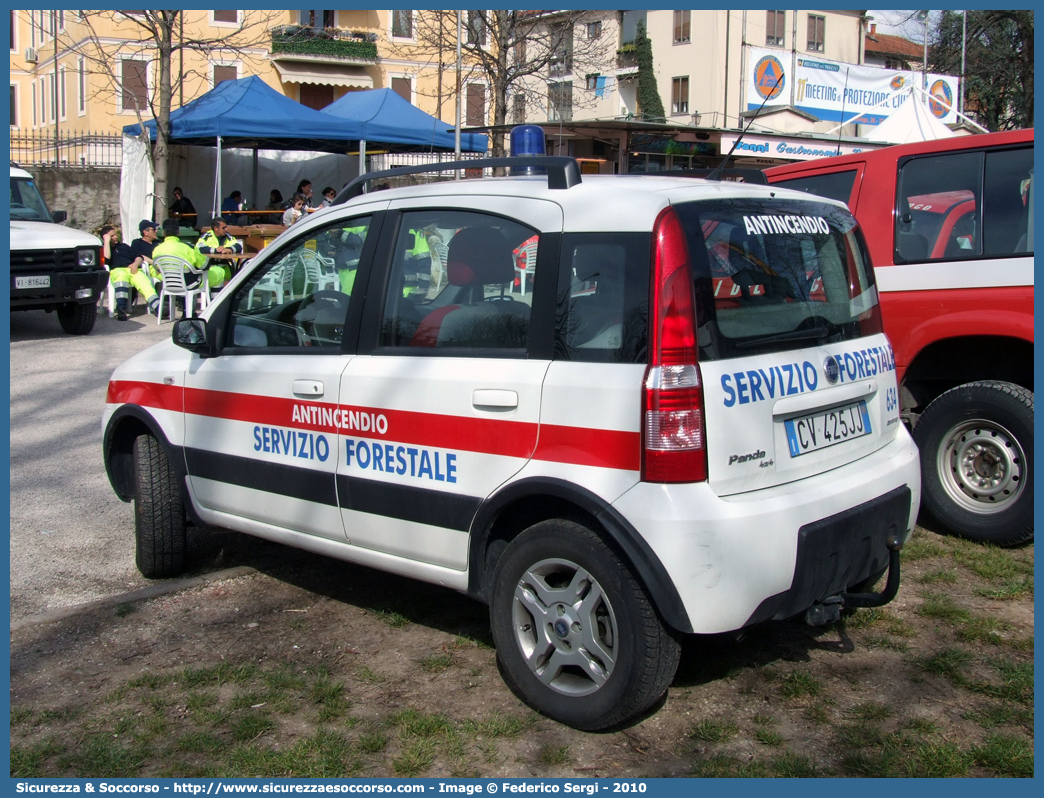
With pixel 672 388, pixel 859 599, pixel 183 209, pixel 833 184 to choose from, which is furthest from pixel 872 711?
pixel 183 209

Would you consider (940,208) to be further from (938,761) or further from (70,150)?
(70,150)

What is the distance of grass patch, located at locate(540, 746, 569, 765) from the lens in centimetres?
308

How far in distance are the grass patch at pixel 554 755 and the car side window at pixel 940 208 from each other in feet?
11.1

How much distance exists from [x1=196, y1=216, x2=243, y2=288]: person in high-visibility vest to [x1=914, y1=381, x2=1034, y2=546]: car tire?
470 inches

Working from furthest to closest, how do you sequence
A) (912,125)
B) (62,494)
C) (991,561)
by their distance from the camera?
(912,125) < (62,494) < (991,561)

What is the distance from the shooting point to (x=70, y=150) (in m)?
23.2

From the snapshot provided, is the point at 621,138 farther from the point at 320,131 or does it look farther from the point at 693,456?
the point at 693,456

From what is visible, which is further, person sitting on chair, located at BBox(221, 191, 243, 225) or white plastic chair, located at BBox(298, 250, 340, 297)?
person sitting on chair, located at BBox(221, 191, 243, 225)

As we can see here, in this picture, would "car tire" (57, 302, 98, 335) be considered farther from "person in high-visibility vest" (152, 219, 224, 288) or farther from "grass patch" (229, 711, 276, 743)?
"grass patch" (229, 711, 276, 743)

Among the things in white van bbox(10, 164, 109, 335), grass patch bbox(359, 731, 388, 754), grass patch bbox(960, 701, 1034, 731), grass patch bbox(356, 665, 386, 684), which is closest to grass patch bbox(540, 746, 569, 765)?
grass patch bbox(359, 731, 388, 754)

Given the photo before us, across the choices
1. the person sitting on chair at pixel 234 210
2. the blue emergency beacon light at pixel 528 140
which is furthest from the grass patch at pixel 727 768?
the person sitting on chair at pixel 234 210

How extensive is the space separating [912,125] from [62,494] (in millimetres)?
14160

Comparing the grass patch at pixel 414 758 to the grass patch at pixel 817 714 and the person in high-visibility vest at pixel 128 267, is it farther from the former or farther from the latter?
the person in high-visibility vest at pixel 128 267

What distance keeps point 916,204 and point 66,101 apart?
45214 mm
